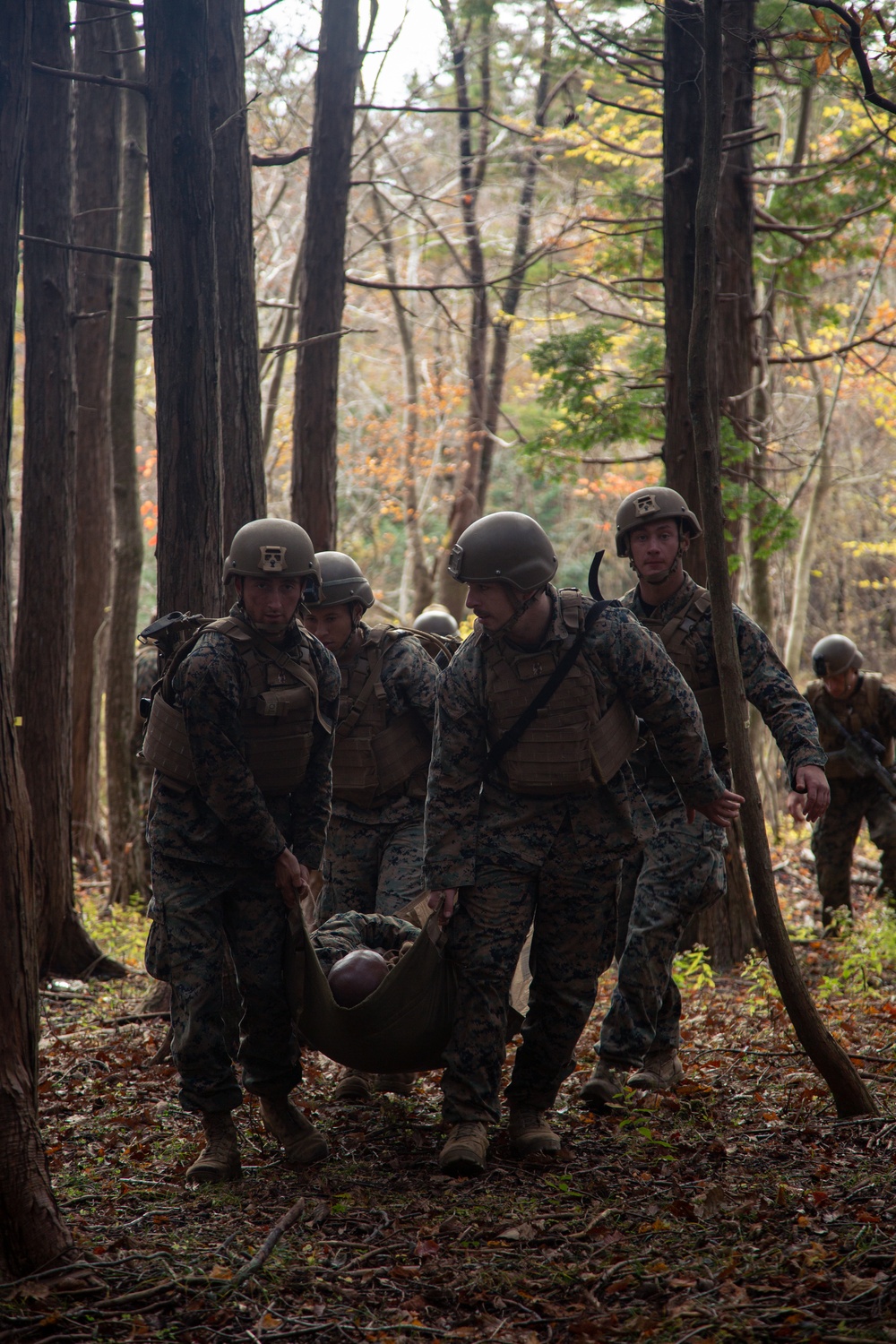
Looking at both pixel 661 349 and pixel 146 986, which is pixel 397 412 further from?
pixel 146 986

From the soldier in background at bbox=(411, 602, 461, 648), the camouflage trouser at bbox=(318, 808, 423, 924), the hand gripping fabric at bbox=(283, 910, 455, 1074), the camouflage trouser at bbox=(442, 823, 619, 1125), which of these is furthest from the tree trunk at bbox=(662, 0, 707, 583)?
the hand gripping fabric at bbox=(283, 910, 455, 1074)

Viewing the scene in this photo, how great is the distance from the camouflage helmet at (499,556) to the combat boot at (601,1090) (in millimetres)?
2240

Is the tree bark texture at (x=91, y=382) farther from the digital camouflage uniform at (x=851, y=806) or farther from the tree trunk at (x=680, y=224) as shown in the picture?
the digital camouflage uniform at (x=851, y=806)

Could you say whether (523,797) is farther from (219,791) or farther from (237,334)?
(237,334)

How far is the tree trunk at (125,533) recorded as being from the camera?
10.9 metres

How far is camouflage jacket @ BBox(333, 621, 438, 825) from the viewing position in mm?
5594

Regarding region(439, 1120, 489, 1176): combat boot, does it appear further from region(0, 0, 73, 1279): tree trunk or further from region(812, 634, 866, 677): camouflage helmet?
region(812, 634, 866, 677): camouflage helmet

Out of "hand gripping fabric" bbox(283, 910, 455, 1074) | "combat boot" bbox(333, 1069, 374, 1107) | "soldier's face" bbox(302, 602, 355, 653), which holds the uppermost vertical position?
"soldier's face" bbox(302, 602, 355, 653)

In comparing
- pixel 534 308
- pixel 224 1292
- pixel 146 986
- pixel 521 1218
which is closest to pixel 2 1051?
pixel 224 1292

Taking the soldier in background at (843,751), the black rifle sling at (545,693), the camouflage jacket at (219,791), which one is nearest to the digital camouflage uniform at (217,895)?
the camouflage jacket at (219,791)

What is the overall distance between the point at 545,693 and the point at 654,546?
4.58 ft

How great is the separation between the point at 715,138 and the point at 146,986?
6.34 m

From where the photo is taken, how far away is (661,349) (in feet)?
36.2

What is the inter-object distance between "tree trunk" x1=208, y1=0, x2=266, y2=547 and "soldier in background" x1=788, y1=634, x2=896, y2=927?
15.9 ft
